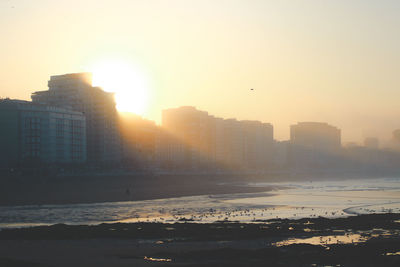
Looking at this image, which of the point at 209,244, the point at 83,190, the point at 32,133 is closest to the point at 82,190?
the point at 83,190

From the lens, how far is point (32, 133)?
152m

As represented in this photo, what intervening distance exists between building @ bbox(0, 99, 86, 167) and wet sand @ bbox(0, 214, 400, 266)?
109572 millimetres

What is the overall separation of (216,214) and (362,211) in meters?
16.2

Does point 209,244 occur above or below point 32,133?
below

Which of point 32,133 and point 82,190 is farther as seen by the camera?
point 32,133

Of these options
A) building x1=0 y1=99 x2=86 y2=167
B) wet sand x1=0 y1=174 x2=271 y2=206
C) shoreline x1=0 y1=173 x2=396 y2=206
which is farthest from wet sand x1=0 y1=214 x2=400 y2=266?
building x1=0 y1=99 x2=86 y2=167

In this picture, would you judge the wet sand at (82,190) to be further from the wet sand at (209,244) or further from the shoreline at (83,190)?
the wet sand at (209,244)

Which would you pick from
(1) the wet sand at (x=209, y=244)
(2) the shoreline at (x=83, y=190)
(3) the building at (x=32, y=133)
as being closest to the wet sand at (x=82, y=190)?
(2) the shoreline at (x=83, y=190)

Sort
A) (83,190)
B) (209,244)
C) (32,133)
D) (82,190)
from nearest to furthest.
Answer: (209,244) < (82,190) < (83,190) < (32,133)

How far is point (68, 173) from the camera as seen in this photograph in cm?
12950

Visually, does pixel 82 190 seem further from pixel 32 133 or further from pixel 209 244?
pixel 209 244

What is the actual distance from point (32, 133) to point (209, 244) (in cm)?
12877

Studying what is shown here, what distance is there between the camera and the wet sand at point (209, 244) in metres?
27.6

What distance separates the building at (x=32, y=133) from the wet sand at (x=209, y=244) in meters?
110
